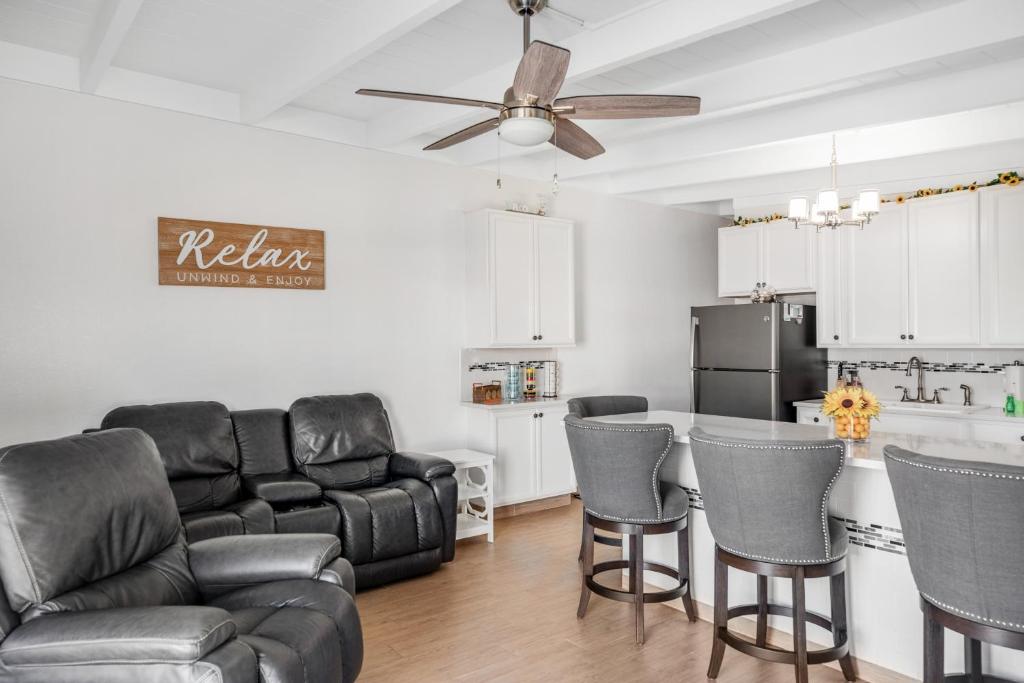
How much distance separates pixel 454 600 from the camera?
3701mm

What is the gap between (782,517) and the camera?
2543mm

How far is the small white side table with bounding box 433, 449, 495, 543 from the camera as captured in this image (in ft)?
15.4

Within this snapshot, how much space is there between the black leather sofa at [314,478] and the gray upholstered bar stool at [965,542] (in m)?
2.59

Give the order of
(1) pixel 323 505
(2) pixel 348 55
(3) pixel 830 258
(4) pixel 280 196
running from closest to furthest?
1. (2) pixel 348 55
2. (1) pixel 323 505
3. (4) pixel 280 196
4. (3) pixel 830 258

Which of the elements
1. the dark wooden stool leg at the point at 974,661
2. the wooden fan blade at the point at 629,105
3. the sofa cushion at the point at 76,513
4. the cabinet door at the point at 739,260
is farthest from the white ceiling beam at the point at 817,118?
the sofa cushion at the point at 76,513

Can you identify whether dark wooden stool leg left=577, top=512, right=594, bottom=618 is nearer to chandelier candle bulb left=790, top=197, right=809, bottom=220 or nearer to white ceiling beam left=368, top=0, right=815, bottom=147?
white ceiling beam left=368, top=0, right=815, bottom=147

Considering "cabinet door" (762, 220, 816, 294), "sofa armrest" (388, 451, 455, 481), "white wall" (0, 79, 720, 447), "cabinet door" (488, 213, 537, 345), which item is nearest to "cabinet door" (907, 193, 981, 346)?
"cabinet door" (762, 220, 816, 294)

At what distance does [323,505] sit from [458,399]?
1674 millimetres

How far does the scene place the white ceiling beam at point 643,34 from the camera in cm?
272

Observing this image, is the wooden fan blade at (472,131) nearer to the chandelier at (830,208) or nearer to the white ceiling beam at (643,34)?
the white ceiling beam at (643,34)

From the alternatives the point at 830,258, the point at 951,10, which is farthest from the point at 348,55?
the point at 830,258

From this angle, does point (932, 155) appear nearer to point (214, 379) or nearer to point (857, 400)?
point (857, 400)

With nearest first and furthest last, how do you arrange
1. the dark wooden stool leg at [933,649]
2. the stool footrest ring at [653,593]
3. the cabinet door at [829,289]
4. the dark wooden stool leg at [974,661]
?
the dark wooden stool leg at [933,649] → the dark wooden stool leg at [974,661] → the stool footrest ring at [653,593] → the cabinet door at [829,289]

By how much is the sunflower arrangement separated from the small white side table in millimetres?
2329
